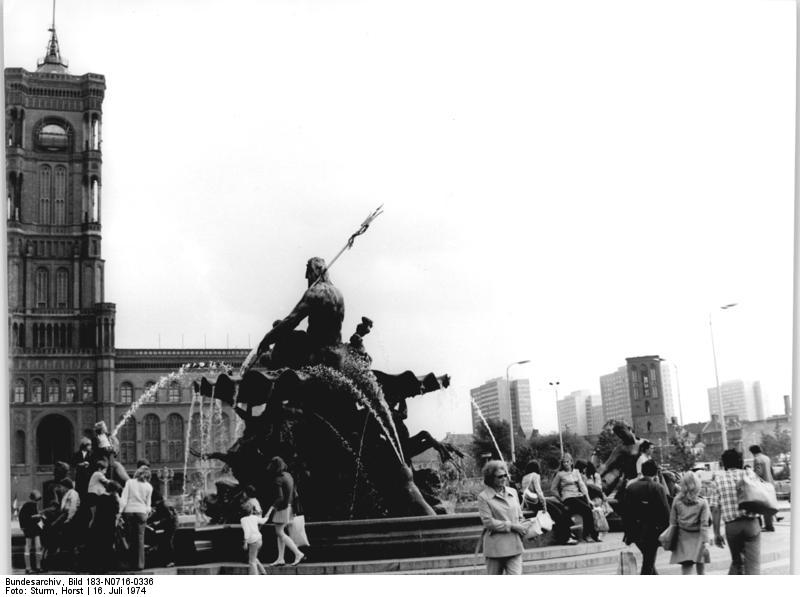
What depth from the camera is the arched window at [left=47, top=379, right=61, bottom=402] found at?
55.7 metres

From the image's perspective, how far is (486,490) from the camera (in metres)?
7.22

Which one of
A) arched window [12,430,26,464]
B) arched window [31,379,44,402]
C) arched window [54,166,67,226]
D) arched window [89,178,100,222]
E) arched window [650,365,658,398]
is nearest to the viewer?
arched window [12,430,26,464]

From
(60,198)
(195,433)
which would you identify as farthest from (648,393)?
(60,198)

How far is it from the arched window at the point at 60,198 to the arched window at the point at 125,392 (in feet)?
38.4

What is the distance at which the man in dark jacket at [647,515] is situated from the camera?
8.75 metres

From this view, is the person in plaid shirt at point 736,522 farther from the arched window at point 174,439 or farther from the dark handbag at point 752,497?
the arched window at point 174,439

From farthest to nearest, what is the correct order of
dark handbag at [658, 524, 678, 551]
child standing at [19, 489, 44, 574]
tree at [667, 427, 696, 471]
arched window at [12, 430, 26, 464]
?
arched window at [12, 430, 26, 464]
tree at [667, 427, 696, 471]
child standing at [19, 489, 44, 574]
dark handbag at [658, 524, 678, 551]

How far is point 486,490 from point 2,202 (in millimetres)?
6138

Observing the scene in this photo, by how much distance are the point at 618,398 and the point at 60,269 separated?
110 feet

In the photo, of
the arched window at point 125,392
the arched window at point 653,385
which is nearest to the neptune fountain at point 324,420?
the arched window at point 653,385

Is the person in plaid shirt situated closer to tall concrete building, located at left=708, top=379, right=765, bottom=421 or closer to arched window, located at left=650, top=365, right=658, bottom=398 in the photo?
tall concrete building, located at left=708, top=379, right=765, bottom=421

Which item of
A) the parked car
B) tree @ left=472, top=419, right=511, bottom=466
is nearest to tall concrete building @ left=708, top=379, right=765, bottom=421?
the parked car

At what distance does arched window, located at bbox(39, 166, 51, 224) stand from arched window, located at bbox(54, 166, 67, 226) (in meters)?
0.45

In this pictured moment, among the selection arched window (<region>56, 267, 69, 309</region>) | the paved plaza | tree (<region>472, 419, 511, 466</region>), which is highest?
arched window (<region>56, 267, 69, 309</region>)
